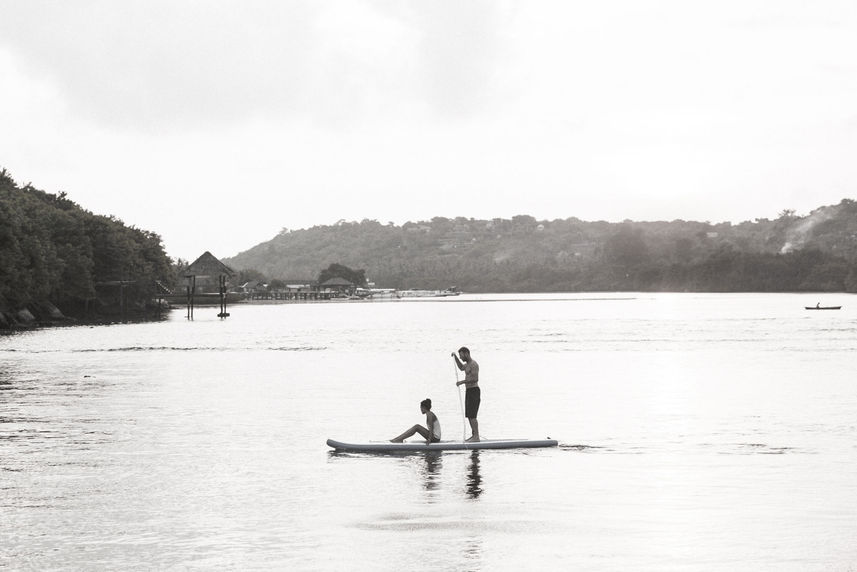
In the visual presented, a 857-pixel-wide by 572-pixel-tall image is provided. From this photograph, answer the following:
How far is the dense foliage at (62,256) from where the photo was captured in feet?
408

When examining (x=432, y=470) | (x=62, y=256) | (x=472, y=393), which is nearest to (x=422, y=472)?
(x=432, y=470)

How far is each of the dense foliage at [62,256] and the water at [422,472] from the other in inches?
2273

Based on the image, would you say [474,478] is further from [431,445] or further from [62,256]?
[62,256]

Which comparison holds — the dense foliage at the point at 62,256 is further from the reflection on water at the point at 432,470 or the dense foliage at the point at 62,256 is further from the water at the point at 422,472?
the reflection on water at the point at 432,470

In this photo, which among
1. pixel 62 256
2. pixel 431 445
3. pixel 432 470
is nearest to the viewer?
pixel 432 470

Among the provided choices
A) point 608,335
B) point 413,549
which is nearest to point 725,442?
point 413,549

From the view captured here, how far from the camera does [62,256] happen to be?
493 ft

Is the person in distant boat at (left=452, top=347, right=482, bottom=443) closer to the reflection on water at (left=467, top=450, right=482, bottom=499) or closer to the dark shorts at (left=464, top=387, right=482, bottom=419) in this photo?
the dark shorts at (left=464, top=387, right=482, bottom=419)

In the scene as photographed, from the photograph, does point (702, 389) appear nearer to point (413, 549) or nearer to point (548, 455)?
point (548, 455)

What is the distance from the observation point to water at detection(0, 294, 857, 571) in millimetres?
20438

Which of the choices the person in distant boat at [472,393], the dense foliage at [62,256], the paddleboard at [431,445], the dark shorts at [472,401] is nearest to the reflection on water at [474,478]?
the paddleboard at [431,445]

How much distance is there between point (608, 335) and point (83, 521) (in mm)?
99343

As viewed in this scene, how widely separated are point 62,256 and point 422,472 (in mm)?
130019

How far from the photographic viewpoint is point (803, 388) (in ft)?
187
